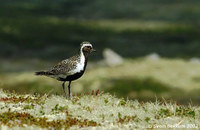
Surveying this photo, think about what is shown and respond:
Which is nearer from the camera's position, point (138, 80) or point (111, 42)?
point (138, 80)

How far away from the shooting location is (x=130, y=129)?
14.4 m

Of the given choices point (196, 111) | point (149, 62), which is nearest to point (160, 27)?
point (149, 62)

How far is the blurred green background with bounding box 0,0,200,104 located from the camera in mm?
58781

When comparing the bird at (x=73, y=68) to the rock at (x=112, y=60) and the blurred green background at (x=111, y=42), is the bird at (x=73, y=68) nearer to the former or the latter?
the blurred green background at (x=111, y=42)

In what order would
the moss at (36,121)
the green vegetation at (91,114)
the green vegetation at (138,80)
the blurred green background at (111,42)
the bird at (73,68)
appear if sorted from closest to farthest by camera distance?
1. the moss at (36,121)
2. the green vegetation at (91,114)
3. the bird at (73,68)
4. the green vegetation at (138,80)
5. the blurred green background at (111,42)

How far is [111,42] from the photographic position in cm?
10431

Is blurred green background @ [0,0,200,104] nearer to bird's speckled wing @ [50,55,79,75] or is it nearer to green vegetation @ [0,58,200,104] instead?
green vegetation @ [0,58,200,104]

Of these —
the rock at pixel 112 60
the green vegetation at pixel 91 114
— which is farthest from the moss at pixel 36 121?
the rock at pixel 112 60

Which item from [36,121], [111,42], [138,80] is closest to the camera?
[36,121]

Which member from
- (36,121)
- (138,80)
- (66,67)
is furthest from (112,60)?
(36,121)

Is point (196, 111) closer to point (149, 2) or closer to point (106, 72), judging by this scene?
point (106, 72)

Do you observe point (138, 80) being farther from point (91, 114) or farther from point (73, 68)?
point (91, 114)

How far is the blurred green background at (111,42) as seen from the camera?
5878 centimetres

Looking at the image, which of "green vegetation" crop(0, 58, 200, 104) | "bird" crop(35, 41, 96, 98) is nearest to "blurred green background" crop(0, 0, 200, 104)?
"green vegetation" crop(0, 58, 200, 104)
